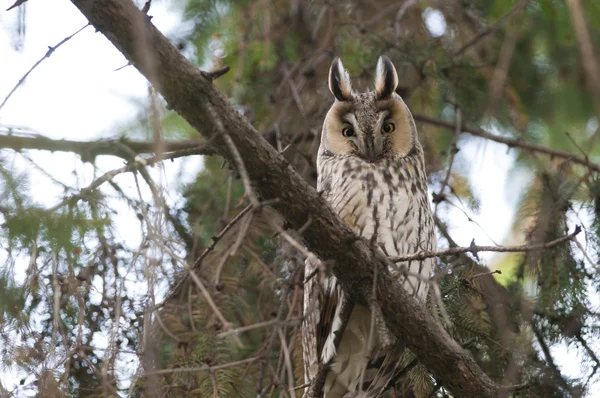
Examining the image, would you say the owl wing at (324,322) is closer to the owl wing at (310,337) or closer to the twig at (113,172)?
the owl wing at (310,337)

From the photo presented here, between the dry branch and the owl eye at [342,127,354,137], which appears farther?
the owl eye at [342,127,354,137]

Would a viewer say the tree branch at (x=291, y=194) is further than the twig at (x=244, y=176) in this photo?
Yes

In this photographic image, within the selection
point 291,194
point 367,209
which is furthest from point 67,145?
point 367,209

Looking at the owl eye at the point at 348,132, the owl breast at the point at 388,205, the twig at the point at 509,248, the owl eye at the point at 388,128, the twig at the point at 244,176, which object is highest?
the owl eye at the point at 388,128

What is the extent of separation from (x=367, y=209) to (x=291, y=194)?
611mm

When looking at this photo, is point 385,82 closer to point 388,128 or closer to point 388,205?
point 388,128

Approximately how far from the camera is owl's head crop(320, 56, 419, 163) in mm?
2791

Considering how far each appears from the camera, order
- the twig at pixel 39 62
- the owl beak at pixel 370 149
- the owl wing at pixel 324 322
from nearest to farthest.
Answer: the twig at pixel 39 62
the owl wing at pixel 324 322
the owl beak at pixel 370 149

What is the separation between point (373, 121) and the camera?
2.79 m

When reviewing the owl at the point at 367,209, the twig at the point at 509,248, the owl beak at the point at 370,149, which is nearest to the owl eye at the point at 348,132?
the owl at the point at 367,209

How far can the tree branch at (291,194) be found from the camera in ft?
5.94

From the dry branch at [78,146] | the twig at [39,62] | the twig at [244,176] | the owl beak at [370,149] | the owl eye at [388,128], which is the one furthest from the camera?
the owl eye at [388,128]

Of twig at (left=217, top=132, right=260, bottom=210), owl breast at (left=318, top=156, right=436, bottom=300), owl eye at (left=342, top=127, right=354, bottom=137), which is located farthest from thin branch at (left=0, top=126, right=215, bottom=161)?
owl eye at (left=342, top=127, right=354, bottom=137)

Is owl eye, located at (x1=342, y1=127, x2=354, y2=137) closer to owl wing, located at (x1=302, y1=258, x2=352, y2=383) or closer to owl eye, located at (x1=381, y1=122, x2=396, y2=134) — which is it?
owl eye, located at (x1=381, y1=122, x2=396, y2=134)
